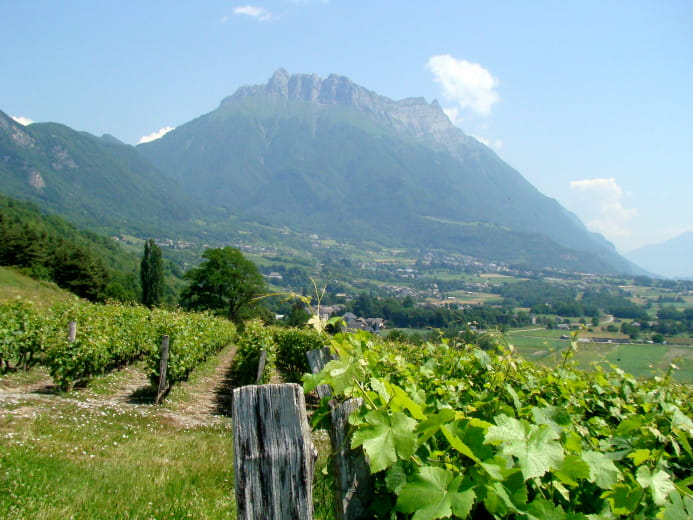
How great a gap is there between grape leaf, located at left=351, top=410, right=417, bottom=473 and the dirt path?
29.5 ft

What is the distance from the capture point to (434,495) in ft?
4.21

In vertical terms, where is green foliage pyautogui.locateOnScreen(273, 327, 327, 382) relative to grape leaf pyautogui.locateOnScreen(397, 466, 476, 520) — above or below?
below

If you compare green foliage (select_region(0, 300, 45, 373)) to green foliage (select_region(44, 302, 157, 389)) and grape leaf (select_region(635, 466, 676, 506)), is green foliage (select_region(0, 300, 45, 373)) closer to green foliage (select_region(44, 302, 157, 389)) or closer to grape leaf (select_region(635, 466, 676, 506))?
green foliage (select_region(44, 302, 157, 389))

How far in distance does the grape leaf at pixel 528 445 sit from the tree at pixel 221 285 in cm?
5398

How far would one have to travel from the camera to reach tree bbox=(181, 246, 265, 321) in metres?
54.6

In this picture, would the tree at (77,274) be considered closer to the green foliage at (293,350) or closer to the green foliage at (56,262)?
the green foliage at (56,262)

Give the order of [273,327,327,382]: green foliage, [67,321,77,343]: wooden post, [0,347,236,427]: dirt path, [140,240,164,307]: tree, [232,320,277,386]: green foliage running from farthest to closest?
[140,240,164,307]: tree
[273,327,327,382]: green foliage
[232,320,277,386]: green foliage
[67,321,77,343]: wooden post
[0,347,236,427]: dirt path

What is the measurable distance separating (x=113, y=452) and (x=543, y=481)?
21.5 ft

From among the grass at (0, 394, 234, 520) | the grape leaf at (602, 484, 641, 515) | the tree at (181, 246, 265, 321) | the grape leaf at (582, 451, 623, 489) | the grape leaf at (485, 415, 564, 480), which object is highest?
the grape leaf at (485, 415, 564, 480)

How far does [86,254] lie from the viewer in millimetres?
63188

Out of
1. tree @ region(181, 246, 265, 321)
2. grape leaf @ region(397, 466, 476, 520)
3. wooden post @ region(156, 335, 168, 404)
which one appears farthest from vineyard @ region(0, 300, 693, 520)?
tree @ region(181, 246, 265, 321)

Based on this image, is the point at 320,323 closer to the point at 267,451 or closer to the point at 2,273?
the point at 267,451

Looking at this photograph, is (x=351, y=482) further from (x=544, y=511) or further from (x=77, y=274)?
(x=77, y=274)

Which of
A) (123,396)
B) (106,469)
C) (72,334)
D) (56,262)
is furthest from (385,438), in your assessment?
(56,262)
